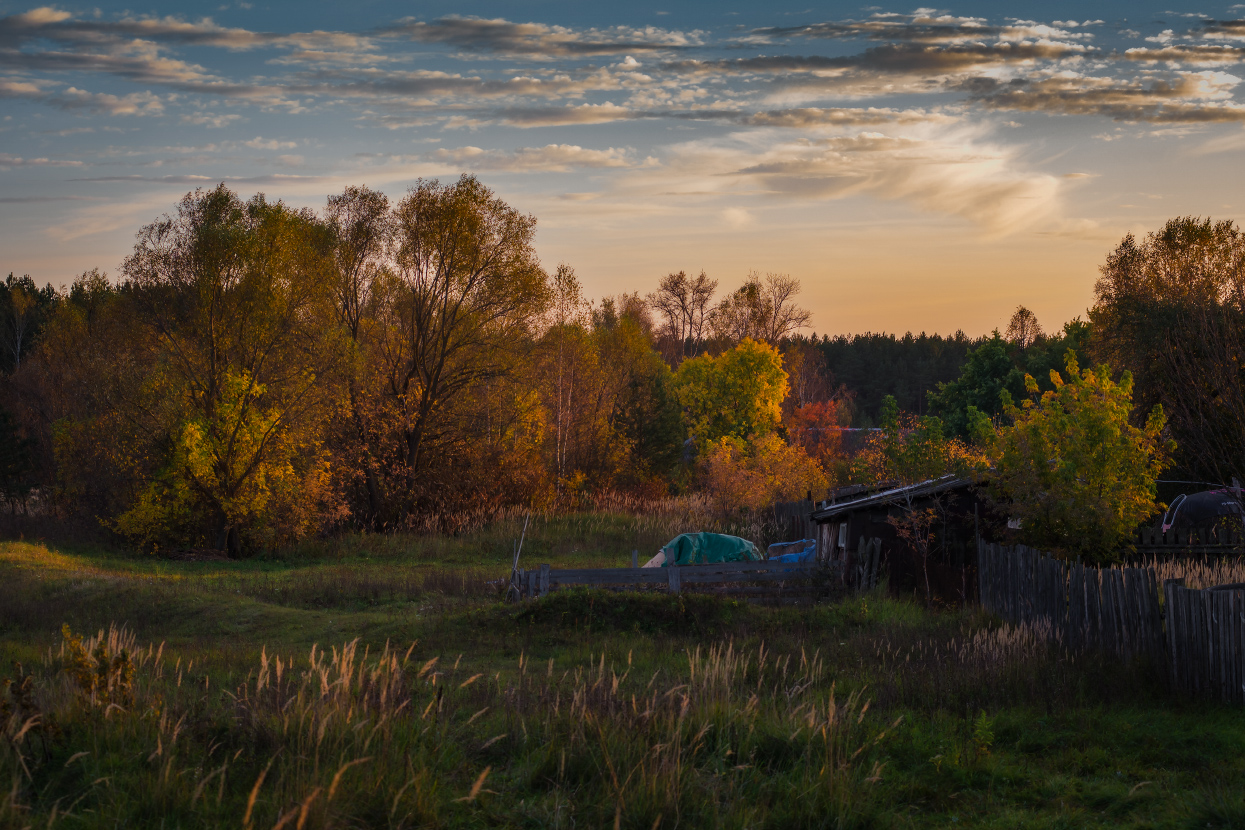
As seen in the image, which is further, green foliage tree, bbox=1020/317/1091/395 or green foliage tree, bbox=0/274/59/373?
green foliage tree, bbox=0/274/59/373

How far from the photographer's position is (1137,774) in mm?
7461

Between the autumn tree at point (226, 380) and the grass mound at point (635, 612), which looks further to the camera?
the autumn tree at point (226, 380)

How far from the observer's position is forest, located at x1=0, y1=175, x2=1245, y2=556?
2806 cm

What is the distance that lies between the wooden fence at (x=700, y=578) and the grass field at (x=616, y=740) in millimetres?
3706

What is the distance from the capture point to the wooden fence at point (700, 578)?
1741 centimetres

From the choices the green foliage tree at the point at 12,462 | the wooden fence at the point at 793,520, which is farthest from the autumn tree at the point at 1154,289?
the green foliage tree at the point at 12,462

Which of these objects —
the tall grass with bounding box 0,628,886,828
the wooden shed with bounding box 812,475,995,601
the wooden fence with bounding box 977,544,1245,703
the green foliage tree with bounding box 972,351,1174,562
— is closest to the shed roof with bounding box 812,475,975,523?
the wooden shed with bounding box 812,475,995,601

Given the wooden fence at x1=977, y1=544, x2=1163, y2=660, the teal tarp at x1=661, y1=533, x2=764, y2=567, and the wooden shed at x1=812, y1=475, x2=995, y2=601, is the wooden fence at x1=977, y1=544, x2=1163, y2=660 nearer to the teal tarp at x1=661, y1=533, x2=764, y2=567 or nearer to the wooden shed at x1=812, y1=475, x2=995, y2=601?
the wooden shed at x1=812, y1=475, x2=995, y2=601

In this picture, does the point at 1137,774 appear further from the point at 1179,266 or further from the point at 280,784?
the point at 1179,266

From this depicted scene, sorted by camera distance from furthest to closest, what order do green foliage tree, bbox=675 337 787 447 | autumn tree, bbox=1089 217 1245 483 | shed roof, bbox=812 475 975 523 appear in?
green foliage tree, bbox=675 337 787 447, autumn tree, bbox=1089 217 1245 483, shed roof, bbox=812 475 975 523

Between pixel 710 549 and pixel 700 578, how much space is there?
3478mm

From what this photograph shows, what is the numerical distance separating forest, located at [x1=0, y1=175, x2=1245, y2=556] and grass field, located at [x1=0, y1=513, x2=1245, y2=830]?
6.56 metres

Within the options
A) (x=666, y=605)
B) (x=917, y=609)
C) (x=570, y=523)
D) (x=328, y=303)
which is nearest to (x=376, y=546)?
(x=570, y=523)

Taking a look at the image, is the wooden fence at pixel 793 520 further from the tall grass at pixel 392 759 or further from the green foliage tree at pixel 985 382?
the green foliage tree at pixel 985 382
